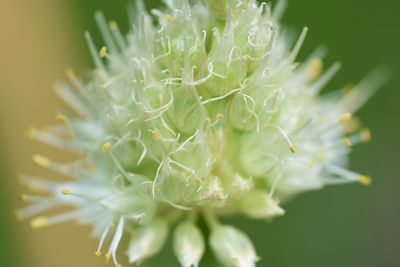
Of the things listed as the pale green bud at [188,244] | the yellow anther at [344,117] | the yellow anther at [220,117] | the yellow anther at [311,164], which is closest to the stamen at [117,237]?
the pale green bud at [188,244]

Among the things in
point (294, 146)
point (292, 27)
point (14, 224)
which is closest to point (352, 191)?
point (292, 27)

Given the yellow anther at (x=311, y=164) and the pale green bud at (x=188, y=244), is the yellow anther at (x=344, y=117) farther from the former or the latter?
the pale green bud at (x=188, y=244)

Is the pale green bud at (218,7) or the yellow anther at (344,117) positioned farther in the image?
the yellow anther at (344,117)

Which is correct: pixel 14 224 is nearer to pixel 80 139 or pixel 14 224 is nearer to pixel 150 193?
pixel 80 139

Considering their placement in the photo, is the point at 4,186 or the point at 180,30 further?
the point at 4,186

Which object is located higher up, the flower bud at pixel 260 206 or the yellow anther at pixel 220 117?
the yellow anther at pixel 220 117
